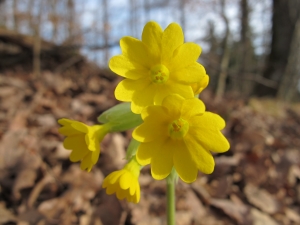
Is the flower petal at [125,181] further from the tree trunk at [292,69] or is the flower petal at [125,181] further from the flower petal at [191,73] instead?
the tree trunk at [292,69]

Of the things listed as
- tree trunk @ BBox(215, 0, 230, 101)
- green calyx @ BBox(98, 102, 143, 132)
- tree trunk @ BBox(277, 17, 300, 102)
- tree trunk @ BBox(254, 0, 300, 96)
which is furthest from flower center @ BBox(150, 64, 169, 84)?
tree trunk @ BBox(254, 0, 300, 96)

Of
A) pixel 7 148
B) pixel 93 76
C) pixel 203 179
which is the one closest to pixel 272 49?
pixel 93 76

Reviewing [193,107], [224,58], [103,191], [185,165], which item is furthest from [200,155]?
[224,58]

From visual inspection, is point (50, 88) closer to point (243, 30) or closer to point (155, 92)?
point (155, 92)

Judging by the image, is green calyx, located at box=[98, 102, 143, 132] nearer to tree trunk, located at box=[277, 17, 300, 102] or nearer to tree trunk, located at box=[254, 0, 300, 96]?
tree trunk, located at box=[277, 17, 300, 102]

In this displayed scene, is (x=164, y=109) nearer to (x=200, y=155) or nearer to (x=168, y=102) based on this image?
(x=168, y=102)

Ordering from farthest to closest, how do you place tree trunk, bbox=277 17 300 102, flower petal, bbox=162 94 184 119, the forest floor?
tree trunk, bbox=277 17 300 102 < the forest floor < flower petal, bbox=162 94 184 119

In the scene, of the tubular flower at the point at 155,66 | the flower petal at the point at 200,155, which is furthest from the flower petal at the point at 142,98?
the flower petal at the point at 200,155

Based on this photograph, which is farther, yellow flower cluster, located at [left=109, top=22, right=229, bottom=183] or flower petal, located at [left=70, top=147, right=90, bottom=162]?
flower petal, located at [left=70, top=147, right=90, bottom=162]
